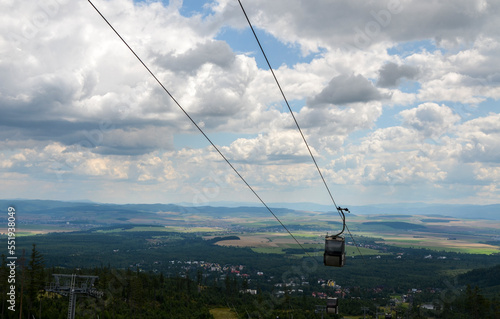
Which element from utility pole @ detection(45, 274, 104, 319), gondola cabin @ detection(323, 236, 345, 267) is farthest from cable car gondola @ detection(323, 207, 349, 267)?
utility pole @ detection(45, 274, 104, 319)

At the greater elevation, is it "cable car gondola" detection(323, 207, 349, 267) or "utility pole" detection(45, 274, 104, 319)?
"cable car gondola" detection(323, 207, 349, 267)

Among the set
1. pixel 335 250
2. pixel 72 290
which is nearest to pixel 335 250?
pixel 335 250

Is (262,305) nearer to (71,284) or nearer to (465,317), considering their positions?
(465,317)

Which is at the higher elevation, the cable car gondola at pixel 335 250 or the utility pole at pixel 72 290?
the cable car gondola at pixel 335 250

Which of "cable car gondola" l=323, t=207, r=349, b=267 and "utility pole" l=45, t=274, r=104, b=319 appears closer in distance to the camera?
"cable car gondola" l=323, t=207, r=349, b=267

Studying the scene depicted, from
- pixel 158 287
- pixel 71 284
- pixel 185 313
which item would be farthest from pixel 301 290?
pixel 71 284

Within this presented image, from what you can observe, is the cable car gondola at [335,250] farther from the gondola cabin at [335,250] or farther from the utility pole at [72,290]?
the utility pole at [72,290]

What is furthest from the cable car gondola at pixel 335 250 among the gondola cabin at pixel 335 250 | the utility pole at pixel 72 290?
the utility pole at pixel 72 290

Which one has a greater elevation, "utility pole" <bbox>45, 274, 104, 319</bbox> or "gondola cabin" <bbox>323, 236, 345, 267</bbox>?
"gondola cabin" <bbox>323, 236, 345, 267</bbox>

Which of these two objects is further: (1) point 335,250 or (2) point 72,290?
(2) point 72,290

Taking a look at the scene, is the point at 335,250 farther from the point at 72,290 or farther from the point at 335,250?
the point at 72,290

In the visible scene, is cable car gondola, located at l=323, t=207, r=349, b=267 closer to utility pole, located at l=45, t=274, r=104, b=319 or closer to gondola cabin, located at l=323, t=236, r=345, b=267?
gondola cabin, located at l=323, t=236, r=345, b=267
